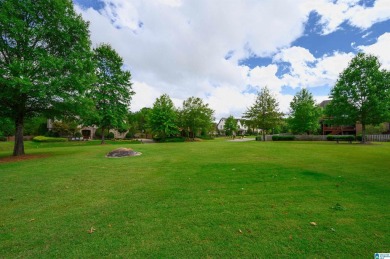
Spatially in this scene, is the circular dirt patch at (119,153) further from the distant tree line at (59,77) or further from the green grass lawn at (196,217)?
the green grass lawn at (196,217)

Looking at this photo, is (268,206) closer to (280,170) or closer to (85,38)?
(280,170)

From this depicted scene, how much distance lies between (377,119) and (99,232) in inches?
1311

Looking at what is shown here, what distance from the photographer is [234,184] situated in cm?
592

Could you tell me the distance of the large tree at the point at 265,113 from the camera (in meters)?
34.5

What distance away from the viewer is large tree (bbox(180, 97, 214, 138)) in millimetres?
37531

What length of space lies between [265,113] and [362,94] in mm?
14007

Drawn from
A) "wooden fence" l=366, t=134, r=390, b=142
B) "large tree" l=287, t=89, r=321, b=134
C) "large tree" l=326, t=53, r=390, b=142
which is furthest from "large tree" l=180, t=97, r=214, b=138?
"wooden fence" l=366, t=134, r=390, b=142

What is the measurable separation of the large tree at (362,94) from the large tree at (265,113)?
8832 mm

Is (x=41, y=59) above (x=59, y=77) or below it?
above

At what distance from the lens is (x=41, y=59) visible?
1102 centimetres

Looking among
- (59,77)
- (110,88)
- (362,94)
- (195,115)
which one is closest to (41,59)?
(59,77)

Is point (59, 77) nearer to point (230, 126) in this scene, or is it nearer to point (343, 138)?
point (343, 138)

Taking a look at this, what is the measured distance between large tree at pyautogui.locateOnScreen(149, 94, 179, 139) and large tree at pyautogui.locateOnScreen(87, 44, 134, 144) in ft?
22.2

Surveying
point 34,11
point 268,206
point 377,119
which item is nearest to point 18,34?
point 34,11
